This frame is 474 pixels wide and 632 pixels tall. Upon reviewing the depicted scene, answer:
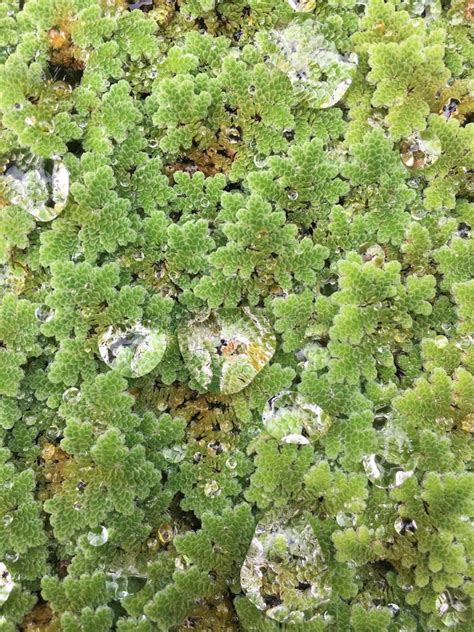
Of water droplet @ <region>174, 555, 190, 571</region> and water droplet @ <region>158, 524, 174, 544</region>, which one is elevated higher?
water droplet @ <region>158, 524, 174, 544</region>

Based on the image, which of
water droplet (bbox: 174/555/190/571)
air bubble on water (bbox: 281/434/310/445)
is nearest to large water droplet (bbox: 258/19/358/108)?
air bubble on water (bbox: 281/434/310/445)

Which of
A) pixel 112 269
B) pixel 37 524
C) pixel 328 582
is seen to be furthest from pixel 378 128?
pixel 37 524

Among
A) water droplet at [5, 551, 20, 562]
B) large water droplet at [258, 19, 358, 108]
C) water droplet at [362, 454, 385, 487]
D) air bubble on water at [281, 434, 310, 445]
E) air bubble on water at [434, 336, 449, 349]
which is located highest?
large water droplet at [258, 19, 358, 108]

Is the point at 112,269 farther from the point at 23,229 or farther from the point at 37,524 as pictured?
the point at 37,524

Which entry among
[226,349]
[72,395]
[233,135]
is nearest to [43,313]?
[72,395]

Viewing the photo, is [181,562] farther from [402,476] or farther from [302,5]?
[302,5]

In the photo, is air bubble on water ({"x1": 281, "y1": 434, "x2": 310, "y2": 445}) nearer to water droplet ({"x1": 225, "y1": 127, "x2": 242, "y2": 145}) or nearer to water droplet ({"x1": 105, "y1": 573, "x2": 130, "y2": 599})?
water droplet ({"x1": 105, "y1": 573, "x2": 130, "y2": 599})
